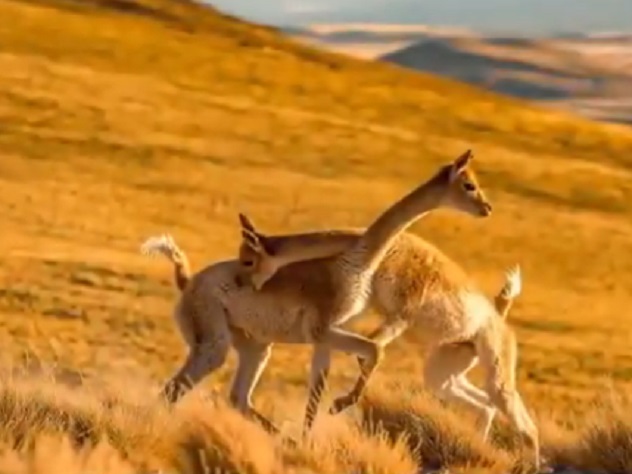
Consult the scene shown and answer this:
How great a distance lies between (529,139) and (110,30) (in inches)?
659

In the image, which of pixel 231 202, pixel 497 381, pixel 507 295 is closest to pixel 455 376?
pixel 497 381

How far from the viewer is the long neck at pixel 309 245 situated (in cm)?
1107

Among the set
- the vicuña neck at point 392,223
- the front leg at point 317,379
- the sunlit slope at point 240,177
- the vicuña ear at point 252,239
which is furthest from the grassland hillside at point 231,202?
the vicuña ear at point 252,239

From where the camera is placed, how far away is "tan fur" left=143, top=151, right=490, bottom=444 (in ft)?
35.2

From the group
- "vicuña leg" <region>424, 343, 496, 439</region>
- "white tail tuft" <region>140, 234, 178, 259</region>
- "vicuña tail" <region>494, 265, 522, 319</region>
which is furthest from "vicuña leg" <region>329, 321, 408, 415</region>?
"white tail tuft" <region>140, 234, 178, 259</region>

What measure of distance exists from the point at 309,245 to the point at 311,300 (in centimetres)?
46

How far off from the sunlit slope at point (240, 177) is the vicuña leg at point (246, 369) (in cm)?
95

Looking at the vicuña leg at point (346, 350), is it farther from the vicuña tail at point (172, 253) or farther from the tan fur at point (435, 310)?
the vicuña tail at point (172, 253)

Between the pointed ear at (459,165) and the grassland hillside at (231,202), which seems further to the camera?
the pointed ear at (459,165)

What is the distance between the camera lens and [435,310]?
432 inches

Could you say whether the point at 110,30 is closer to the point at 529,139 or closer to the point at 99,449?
the point at 529,139

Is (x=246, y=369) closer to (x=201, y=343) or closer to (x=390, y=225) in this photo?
(x=201, y=343)

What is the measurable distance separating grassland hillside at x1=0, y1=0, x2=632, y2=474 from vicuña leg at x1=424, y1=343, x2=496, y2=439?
217 millimetres

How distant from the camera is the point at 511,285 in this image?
470 inches
